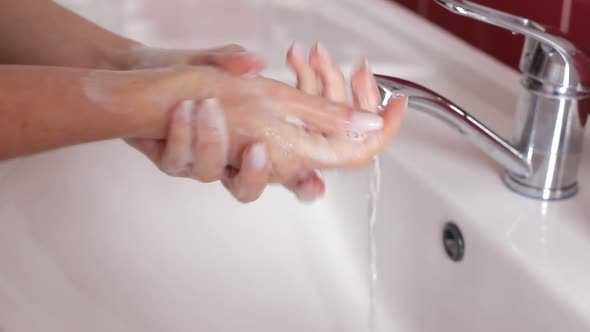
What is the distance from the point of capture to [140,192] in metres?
0.68

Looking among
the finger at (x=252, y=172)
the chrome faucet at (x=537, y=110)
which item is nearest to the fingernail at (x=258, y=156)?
the finger at (x=252, y=172)

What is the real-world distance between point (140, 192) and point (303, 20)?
33cm

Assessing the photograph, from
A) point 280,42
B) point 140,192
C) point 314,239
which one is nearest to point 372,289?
point 314,239

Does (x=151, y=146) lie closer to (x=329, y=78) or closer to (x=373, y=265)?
(x=329, y=78)

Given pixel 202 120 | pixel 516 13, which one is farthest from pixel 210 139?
pixel 516 13

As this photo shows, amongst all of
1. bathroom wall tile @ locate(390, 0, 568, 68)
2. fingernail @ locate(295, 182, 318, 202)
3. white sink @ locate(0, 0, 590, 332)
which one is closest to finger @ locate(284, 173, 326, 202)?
fingernail @ locate(295, 182, 318, 202)

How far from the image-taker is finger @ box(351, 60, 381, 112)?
47cm

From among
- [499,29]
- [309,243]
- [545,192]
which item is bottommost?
[309,243]

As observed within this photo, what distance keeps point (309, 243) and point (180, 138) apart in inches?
11.2

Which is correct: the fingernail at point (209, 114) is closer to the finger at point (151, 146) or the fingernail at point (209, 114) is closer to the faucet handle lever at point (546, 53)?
the finger at point (151, 146)

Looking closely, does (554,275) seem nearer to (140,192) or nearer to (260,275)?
(260,275)

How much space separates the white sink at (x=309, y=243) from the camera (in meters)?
0.49

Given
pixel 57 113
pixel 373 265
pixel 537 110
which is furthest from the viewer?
pixel 373 265

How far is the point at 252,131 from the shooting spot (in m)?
0.42
